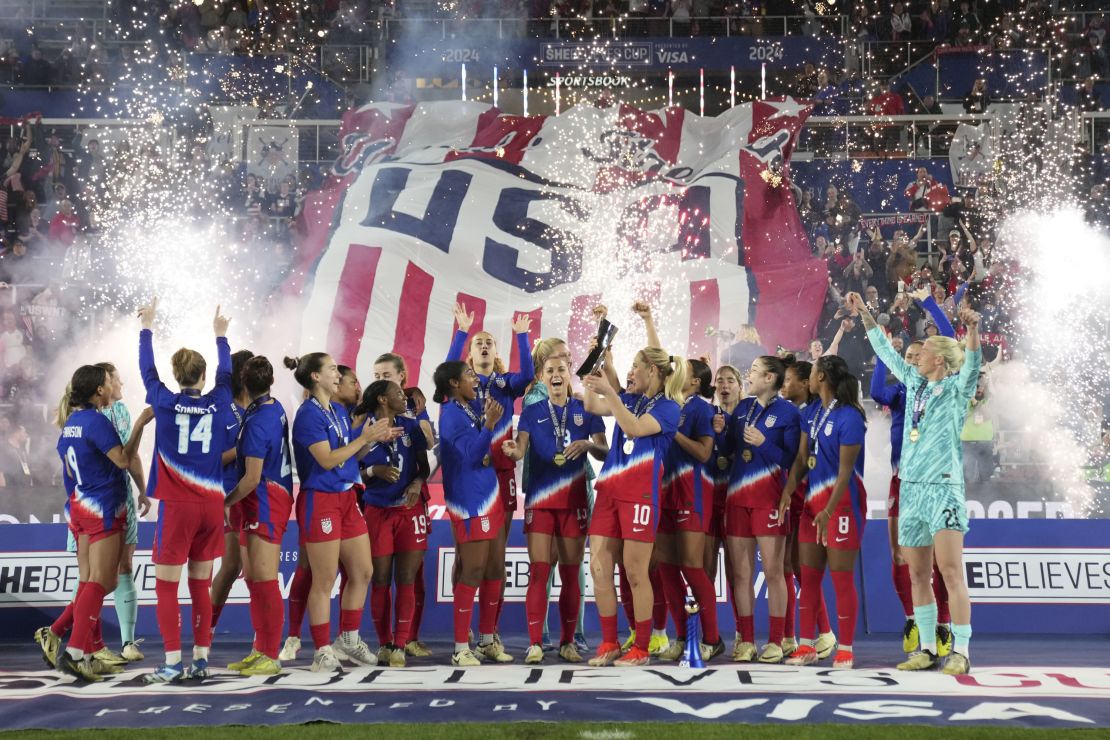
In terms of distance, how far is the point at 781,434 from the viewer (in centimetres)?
734

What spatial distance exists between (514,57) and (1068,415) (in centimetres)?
1212

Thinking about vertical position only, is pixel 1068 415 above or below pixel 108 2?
below

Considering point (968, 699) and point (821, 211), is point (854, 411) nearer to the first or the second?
point (968, 699)

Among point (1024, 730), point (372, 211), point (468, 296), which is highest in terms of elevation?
point (372, 211)

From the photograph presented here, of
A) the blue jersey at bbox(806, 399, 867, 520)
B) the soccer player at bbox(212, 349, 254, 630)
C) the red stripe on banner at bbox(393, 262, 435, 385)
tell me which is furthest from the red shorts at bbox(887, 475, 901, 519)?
the red stripe on banner at bbox(393, 262, 435, 385)

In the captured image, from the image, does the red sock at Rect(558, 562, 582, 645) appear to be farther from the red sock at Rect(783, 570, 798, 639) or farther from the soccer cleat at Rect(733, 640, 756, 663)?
the red sock at Rect(783, 570, 798, 639)

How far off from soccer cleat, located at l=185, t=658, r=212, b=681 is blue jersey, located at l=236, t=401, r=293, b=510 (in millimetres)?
906

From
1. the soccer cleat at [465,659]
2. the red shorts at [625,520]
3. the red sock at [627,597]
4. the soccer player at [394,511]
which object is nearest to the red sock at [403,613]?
the soccer player at [394,511]

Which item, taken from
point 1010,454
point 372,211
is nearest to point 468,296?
point 372,211

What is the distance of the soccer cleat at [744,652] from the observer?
282 inches

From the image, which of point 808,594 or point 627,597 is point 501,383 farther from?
point 808,594

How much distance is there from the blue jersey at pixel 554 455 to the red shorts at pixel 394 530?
79 centimetres

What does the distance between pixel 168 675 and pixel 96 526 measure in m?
1.16

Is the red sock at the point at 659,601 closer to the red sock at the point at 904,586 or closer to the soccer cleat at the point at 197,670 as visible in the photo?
the red sock at the point at 904,586
